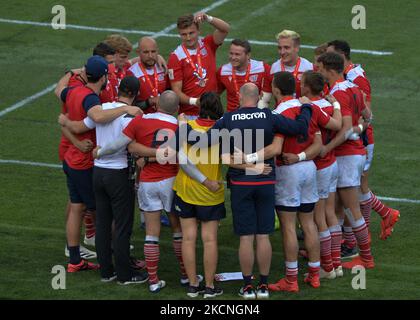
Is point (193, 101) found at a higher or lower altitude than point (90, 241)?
higher

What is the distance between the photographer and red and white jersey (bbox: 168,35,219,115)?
13.7 meters

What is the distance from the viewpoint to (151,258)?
11500mm

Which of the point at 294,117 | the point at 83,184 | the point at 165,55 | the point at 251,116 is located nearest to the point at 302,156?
the point at 294,117

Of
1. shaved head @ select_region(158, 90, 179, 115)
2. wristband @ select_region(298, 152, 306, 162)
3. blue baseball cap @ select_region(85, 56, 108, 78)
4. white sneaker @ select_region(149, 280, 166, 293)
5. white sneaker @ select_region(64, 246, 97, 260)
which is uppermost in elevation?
blue baseball cap @ select_region(85, 56, 108, 78)

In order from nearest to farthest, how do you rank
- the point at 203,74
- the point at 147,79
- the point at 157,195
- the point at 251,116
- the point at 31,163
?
1. the point at 251,116
2. the point at 157,195
3. the point at 147,79
4. the point at 203,74
5. the point at 31,163

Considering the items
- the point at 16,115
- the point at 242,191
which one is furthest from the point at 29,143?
the point at 242,191

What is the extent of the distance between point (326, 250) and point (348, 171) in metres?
0.95

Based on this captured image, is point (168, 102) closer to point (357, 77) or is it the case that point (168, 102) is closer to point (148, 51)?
point (148, 51)

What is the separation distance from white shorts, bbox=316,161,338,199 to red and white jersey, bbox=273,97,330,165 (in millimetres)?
461

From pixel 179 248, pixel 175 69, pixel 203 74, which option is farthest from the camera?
pixel 203 74

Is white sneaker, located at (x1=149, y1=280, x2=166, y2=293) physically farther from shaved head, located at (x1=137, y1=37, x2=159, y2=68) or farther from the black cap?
shaved head, located at (x1=137, y1=37, x2=159, y2=68)

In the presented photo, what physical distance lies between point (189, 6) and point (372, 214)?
1018cm

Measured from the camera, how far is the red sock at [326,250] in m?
11.9

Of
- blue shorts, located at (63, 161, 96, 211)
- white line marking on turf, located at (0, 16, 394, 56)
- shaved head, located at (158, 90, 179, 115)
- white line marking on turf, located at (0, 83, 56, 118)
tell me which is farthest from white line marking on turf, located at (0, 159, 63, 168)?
white line marking on turf, located at (0, 16, 394, 56)
